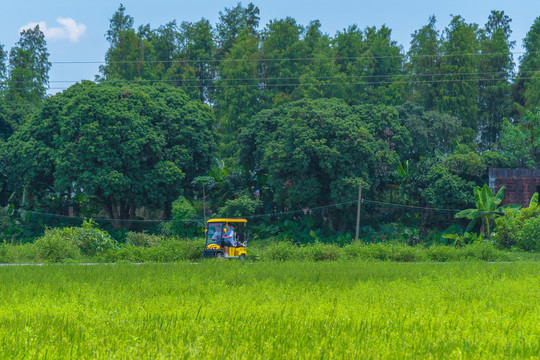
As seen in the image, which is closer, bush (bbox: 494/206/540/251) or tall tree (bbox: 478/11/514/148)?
bush (bbox: 494/206/540/251)

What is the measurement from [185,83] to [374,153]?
23810mm

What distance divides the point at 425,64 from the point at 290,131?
17.8 meters

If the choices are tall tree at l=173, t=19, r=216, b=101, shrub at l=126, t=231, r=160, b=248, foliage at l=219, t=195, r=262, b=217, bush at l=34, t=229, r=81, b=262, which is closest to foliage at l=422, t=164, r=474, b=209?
foliage at l=219, t=195, r=262, b=217

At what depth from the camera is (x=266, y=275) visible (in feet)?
54.1

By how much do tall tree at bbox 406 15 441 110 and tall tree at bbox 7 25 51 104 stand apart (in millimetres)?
33350

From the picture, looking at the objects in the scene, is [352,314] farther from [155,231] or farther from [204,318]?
[155,231]

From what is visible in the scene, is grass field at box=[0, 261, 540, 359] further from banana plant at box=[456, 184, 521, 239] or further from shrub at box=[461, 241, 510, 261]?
banana plant at box=[456, 184, 521, 239]

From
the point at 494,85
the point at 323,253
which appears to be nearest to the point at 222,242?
the point at 323,253

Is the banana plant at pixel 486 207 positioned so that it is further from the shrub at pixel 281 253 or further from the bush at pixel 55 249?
the bush at pixel 55 249

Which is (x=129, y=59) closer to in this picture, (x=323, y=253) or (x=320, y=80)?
(x=320, y=80)

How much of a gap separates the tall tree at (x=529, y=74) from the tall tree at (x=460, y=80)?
12.8 feet

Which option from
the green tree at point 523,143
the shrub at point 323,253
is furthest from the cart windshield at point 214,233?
the green tree at point 523,143

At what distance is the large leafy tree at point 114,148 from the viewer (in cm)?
3725

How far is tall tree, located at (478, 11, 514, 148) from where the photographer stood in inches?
1952
